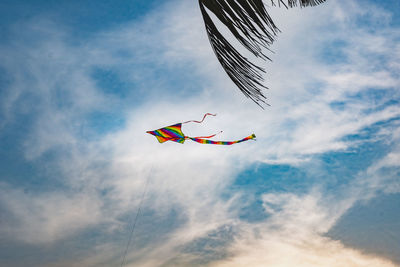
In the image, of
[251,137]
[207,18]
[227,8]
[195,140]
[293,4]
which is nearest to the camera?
[227,8]

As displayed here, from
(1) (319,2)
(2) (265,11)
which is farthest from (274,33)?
(1) (319,2)

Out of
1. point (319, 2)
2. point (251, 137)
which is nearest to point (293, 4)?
point (319, 2)

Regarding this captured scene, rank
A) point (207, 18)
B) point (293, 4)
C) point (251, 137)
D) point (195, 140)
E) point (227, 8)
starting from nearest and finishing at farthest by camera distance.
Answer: point (227, 8)
point (207, 18)
point (293, 4)
point (251, 137)
point (195, 140)

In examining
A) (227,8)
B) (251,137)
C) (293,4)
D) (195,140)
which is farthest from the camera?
(195,140)

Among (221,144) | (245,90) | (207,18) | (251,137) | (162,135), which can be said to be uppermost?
(162,135)

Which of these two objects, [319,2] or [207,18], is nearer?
[207,18]

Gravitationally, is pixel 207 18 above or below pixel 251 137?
below

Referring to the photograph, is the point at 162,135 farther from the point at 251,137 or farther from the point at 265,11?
the point at 265,11

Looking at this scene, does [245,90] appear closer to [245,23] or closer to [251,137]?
[245,23]

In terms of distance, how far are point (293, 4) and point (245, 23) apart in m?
0.57

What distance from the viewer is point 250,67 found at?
1.67 m

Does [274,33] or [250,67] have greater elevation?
[274,33]

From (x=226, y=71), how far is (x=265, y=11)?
0.40 metres

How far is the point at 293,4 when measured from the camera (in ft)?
6.37
